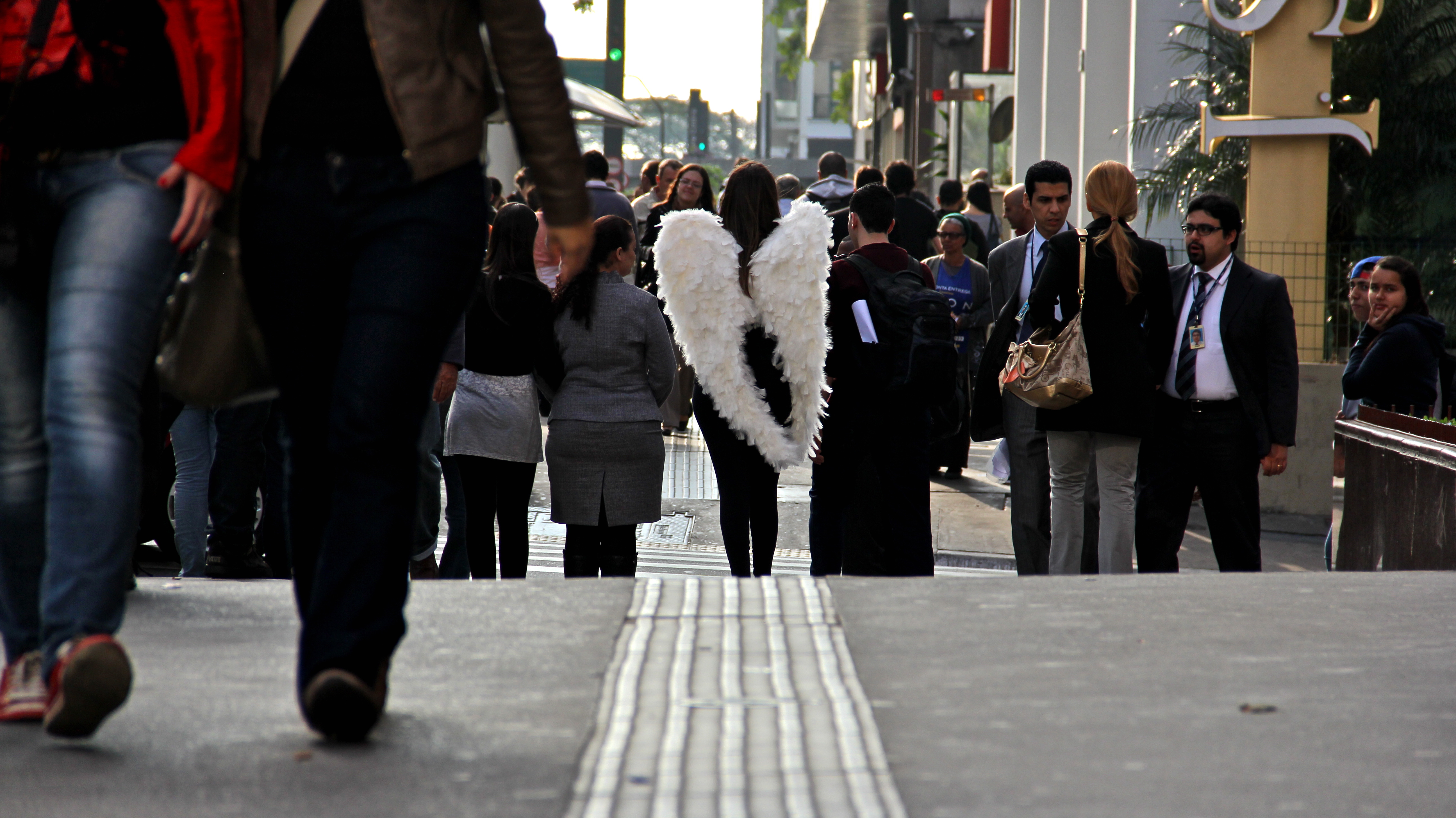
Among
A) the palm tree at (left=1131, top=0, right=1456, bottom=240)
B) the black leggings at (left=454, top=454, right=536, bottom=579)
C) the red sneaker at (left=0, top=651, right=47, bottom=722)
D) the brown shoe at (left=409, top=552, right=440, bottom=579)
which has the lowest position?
the brown shoe at (left=409, top=552, right=440, bottom=579)

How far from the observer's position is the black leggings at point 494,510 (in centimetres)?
694

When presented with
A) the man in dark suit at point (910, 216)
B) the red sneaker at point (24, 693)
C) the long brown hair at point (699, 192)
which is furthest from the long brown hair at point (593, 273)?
the man in dark suit at point (910, 216)

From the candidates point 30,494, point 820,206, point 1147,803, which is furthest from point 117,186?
point 820,206

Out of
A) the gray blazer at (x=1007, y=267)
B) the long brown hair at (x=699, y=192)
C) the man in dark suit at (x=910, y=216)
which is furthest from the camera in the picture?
the man in dark suit at (x=910, y=216)

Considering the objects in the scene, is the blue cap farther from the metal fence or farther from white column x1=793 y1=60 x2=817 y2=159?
white column x1=793 y1=60 x2=817 y2=159

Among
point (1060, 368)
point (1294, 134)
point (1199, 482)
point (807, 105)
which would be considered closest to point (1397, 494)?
point (1199, 482)

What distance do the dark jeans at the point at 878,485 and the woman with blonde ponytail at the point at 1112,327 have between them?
59 cm

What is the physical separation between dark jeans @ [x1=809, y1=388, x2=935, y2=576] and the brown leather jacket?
12.4 ft

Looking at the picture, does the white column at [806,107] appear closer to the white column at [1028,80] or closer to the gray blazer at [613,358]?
the white column at [1028,80]

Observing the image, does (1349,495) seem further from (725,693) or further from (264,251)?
(264,251)

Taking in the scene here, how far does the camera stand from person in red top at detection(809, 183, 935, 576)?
6.78 m

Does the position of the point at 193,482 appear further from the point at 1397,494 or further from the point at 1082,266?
the point at 1397,494

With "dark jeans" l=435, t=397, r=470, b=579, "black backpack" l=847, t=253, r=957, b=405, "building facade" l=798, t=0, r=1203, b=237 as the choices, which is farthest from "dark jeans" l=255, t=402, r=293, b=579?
"building facade" l=798, t=0, r=1203, b=237

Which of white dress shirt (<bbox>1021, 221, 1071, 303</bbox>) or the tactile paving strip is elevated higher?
white dress shirt (<bbox>1021, 221, 1071, 303</bbox>)
